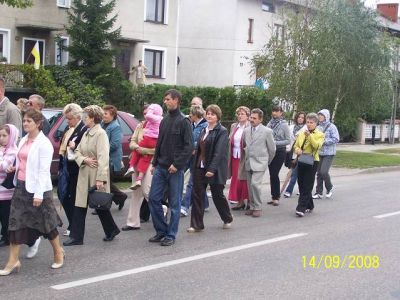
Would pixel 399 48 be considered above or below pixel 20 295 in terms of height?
above

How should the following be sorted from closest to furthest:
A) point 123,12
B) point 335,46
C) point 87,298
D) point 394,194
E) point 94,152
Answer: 1. point 87,298
2. point 94,152
3. point 394,194
4. point 335,46
5. point 123,12

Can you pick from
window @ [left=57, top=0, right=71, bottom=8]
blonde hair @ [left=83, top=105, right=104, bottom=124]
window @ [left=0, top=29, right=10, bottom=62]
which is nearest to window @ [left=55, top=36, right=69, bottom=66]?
window @ [left=57, top=0, right=71, bottom=8]

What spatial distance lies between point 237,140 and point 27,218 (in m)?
5.21

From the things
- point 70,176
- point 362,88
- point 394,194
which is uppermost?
point 362,88

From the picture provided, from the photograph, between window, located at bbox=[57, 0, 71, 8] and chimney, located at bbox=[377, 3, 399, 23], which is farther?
chimney, located at bbox=[377, 3, 399, 23]

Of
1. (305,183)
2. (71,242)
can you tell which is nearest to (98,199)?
(71,242)

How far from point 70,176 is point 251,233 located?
2.76m

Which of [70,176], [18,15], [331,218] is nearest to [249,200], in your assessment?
[331,218]

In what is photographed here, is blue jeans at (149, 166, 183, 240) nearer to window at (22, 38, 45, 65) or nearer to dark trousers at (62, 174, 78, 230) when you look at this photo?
dark trousers at (62, 174, 78, 230)

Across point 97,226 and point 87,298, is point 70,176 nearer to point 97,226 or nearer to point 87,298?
point 97,226

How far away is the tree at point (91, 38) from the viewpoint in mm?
25656

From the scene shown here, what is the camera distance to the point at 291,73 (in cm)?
2392

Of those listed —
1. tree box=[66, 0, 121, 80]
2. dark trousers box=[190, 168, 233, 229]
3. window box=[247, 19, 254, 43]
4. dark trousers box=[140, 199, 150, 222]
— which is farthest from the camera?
window box=[247, 19, 254, 43]

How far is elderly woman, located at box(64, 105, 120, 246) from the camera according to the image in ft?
25.4
